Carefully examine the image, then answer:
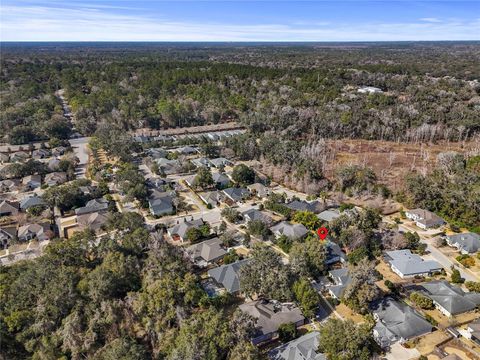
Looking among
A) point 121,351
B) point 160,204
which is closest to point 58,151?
point 160,204

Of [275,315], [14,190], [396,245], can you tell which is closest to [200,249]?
[275,315]

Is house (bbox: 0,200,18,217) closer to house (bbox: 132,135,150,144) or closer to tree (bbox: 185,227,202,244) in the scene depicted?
tree (bbox: 185,227,202,244)

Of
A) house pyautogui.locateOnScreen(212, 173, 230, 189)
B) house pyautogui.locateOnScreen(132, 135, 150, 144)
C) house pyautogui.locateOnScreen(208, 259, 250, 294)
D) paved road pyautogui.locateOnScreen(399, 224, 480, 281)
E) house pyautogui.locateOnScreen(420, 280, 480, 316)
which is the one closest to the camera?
house pyautogui.locateOnScreen(420, 280, 480, 316)

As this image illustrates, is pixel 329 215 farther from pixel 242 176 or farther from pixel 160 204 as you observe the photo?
pixel 160 204

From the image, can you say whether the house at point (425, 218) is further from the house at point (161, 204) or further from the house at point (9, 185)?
the house at point (9, 185)

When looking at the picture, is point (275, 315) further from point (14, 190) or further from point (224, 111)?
point (224, 111)

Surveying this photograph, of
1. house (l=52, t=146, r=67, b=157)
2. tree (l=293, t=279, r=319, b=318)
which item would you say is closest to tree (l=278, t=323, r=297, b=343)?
tree (l=293, t=279, r=319, b=318)
